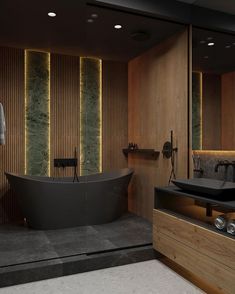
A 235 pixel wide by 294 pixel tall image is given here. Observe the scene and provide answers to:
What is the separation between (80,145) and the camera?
3.86 metres

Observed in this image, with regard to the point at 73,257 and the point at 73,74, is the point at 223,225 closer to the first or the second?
the point at 73,257

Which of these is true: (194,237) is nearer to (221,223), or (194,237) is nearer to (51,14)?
(221,223)

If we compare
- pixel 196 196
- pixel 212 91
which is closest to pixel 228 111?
pixel 212 91

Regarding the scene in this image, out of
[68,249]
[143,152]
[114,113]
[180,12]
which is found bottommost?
[68,249]

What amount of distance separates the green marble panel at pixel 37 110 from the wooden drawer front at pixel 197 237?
77.3 inches

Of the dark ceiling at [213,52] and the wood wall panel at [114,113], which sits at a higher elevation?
the dark ceiling at [213,52]

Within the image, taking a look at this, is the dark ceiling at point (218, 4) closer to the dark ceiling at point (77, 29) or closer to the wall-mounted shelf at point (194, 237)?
the dark ceiling at point (77, 29)

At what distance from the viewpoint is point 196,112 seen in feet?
11.8

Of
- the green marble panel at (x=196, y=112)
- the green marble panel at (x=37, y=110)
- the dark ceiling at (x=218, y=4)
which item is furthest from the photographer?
the green marble panel at (x=37, y=110)

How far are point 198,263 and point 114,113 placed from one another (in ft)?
7.75

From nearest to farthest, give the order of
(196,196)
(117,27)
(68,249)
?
(196,196) < (68,249) < (117,27)

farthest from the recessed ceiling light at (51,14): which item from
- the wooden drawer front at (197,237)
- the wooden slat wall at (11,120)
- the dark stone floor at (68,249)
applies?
the dark stone floor at (68,249)

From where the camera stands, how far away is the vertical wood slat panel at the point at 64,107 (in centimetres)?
402

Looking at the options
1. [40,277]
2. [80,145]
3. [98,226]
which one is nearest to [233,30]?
[80,145]
